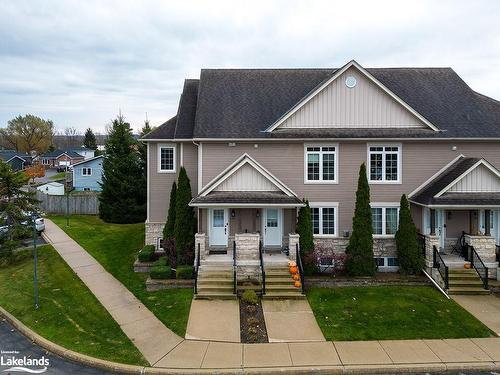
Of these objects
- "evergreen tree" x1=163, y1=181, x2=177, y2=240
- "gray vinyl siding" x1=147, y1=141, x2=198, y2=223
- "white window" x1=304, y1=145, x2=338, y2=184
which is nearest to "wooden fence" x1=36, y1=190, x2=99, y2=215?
"gray vinyl siding" x1=147, y1=141, x2=198, y2=223

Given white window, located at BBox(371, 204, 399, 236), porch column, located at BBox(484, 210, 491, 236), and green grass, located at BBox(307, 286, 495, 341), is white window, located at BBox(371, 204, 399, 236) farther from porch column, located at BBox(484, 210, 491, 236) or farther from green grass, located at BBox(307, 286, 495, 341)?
porch column, located at BBox(484, 210, 491, 236)

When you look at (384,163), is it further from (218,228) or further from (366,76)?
(218,228)

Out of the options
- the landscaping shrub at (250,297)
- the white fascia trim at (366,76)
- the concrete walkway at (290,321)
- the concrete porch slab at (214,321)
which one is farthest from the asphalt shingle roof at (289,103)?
the concrete porch slab at (214,321)

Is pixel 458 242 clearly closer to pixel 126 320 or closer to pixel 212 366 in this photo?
pixel 212 366

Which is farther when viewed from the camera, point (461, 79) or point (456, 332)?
point (461, 79)

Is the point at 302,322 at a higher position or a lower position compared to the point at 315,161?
lower

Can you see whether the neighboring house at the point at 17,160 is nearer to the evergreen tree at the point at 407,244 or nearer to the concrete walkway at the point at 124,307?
the concrete walkway at the point at 124,307

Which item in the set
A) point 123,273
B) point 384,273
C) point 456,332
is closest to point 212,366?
point 456,332
